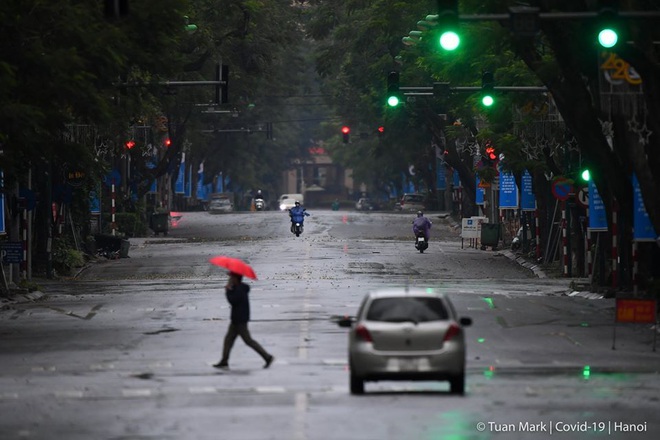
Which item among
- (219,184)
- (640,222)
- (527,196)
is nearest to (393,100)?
(640,222)

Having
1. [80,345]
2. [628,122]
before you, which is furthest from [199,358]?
[628,122]

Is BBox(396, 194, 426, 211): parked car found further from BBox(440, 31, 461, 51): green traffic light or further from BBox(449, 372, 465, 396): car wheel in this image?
BBox(449, 372, 465, 396): car wheel

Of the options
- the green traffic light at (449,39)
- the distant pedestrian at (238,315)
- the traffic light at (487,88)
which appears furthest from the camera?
the traffic light at (487,88)

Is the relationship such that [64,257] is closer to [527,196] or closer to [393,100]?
[393,100]

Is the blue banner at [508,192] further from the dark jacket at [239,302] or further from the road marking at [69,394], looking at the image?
the road marking at [69,394]

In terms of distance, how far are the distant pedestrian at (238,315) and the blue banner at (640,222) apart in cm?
1547

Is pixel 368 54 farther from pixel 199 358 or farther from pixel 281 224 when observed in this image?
pixel 199 358

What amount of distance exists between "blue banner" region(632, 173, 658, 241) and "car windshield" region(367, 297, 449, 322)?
1795 centimetres

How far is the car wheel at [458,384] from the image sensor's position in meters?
20.1

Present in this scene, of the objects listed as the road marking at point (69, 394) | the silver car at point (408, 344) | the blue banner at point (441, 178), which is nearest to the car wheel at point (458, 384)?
the silver car at point (408, 344)

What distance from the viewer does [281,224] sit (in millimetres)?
88062

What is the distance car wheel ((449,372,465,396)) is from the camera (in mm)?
20062

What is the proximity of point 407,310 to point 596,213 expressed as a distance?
78.3 ft

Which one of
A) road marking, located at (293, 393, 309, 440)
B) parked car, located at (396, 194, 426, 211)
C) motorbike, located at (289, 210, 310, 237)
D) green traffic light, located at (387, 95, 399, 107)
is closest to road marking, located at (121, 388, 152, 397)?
road marking, located at (293, 393, 309, 440)
